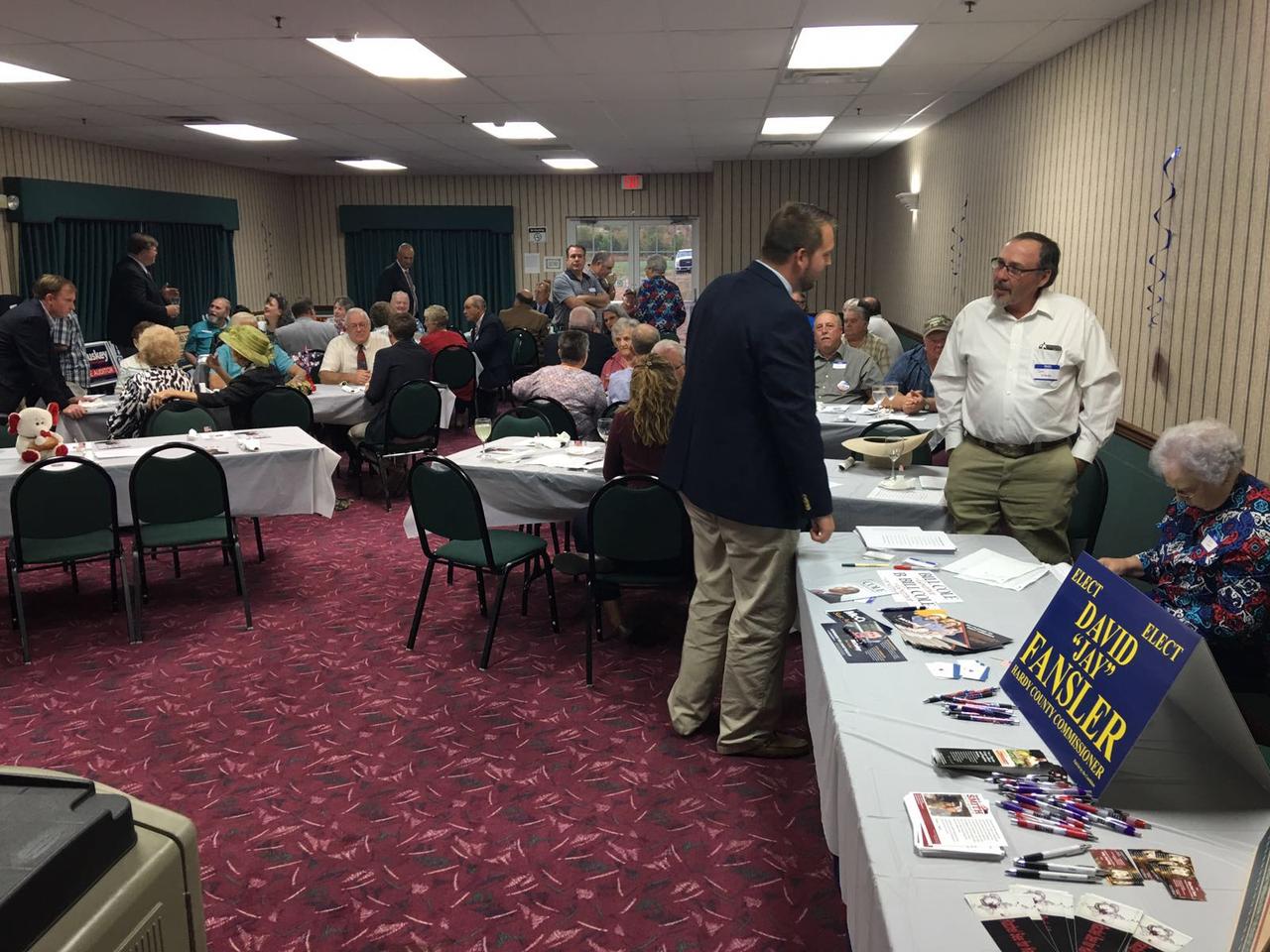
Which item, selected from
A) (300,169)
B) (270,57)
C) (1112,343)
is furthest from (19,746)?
(300,169)

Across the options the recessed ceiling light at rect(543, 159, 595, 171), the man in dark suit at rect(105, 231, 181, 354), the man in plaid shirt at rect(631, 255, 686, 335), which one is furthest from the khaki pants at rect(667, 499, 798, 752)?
the recessed ceiling light at rect(543, 159, 595, 171)

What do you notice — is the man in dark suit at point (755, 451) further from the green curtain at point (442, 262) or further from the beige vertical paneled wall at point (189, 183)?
the green curtain at point (442, 262)

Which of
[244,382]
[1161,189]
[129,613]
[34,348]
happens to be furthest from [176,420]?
[1161,189]

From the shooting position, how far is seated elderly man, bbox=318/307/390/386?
26.3 ft

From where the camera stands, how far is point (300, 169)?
44.2 feet

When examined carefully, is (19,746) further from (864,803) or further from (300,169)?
(300,169)

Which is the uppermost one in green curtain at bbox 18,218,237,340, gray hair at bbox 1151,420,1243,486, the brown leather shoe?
green curtain at bbox 18,218,237,340

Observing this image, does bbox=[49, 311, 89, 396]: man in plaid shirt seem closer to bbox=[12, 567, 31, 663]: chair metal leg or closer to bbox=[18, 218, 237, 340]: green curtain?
bbox=[18, 218, 237, 340]: green curtain

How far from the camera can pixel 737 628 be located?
338 centimetres

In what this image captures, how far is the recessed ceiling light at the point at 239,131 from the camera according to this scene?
894 centimetres

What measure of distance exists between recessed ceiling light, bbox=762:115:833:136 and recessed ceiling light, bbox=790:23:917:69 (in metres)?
2.44

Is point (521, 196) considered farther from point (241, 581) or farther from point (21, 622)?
point (21, 622)

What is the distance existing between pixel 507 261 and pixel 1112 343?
11.0 meters

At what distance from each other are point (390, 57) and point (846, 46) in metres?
2.76
